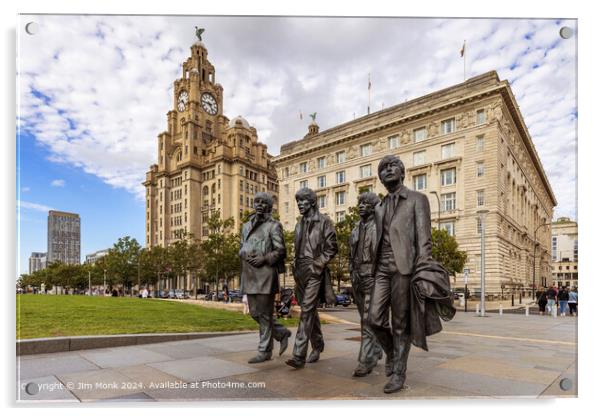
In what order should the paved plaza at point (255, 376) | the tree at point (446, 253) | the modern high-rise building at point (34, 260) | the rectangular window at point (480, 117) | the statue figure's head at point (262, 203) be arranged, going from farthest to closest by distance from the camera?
the rectangular window at point (480, 117)
the tree at point (446, 253)
the modern high-rise building at point (34, 260)
the statue figure's head at point (262, 203)
the paved plaza at point (255, 376)

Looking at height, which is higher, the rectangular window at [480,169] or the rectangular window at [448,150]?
the rectangular window at [448,150]

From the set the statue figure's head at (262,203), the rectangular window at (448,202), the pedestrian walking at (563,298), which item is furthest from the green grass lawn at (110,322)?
the rectangular window at (448,202)

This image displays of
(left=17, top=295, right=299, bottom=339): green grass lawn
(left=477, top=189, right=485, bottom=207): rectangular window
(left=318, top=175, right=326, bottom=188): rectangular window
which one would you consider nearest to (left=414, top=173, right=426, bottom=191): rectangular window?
(left=477, top=189, right=485, bottom=207): rectangular window

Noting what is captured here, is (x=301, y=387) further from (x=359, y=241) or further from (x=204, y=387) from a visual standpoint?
(x=359, y=241)

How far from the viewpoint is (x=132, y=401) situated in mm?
4535

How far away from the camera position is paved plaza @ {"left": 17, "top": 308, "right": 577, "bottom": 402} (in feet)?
15.5

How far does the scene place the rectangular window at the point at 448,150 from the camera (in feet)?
123

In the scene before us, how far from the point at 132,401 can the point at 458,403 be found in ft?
11.7

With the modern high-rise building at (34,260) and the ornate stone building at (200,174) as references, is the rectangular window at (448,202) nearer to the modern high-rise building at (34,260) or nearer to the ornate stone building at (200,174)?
the modern high-rise building at (34,260)

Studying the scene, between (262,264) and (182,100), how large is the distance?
69664 millimetres

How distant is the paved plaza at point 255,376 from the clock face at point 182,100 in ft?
205

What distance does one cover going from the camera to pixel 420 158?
3794 cm

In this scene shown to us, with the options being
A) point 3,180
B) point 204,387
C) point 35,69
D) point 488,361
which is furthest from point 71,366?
point 488,361

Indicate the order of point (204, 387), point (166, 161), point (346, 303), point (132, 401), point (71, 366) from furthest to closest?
1. point (166, 161)
2. point (346, 303)
3. point (71, 366)
4. point (204, 387)
5. point (132, 401)
